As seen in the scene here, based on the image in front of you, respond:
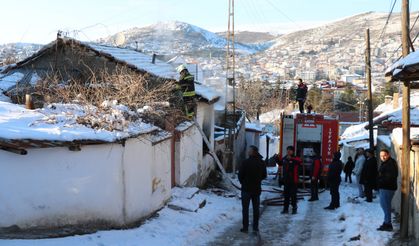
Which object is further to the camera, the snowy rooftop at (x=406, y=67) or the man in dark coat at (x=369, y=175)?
the man in dark coat at (x=369, y=175)

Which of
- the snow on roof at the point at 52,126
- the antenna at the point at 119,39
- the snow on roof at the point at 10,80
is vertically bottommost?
the snow on roof at the point at 52,126

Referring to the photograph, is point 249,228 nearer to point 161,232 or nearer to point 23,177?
point 161,232

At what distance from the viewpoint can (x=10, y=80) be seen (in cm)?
1858

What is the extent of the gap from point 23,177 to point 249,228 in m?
5.12

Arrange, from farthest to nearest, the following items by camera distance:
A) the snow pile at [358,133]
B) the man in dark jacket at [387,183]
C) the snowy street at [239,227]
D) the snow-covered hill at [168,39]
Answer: the snow-covered hill at [168,39] → the snow pile at [358,133] → the man in dark jacket at [387,183] → the snowy street at [239,227]

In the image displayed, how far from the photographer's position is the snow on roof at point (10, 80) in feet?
59.3

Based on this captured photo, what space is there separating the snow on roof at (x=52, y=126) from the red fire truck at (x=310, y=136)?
10888 millimetres

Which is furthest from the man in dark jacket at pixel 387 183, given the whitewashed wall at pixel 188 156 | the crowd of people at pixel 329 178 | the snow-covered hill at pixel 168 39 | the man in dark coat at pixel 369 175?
the snow-covered hill at pixel 168 39

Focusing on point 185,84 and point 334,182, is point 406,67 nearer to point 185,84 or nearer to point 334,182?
point 334,182

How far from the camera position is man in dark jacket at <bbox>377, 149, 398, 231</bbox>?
987 centimetres

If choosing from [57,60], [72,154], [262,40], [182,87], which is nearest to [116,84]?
[182,87]

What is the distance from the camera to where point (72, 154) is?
9.08 m

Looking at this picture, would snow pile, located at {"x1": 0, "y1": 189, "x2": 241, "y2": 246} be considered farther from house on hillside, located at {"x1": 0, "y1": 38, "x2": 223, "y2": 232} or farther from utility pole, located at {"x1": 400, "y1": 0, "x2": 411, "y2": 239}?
utility pole, located at {"x1": 400, "y1": 0, "x2": 411, "y2": 239}

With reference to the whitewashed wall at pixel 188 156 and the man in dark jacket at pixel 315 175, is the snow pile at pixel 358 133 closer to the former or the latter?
the man in dark jacket at pixel 315 175
